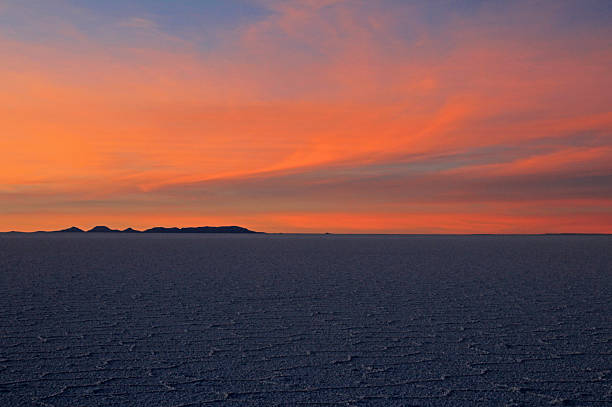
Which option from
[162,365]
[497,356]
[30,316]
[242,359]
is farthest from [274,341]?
[30,316]

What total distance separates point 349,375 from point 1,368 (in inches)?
96.8

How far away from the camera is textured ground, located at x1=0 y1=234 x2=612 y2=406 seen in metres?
3.63

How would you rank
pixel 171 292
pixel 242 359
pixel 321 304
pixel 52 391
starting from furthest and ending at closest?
pixel 171 292
pixel 321 304
pixel 242 359
pixel 52 391

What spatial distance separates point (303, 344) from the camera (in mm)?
4953

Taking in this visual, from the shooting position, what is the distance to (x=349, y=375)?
4008mm

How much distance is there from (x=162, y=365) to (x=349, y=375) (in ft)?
4.47

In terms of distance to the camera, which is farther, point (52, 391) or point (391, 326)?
point (391, 326)

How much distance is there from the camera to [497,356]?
4559 millimetres

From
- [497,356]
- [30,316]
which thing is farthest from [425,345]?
[30,316]

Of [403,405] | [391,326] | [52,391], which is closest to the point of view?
[403,405]

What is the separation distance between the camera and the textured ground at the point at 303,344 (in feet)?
11.9

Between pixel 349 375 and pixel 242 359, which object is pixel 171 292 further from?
pixel 349 375

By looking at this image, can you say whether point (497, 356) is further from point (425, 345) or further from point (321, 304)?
point (321, 304)

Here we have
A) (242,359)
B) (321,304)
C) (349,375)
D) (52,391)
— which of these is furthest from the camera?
(321,304)
